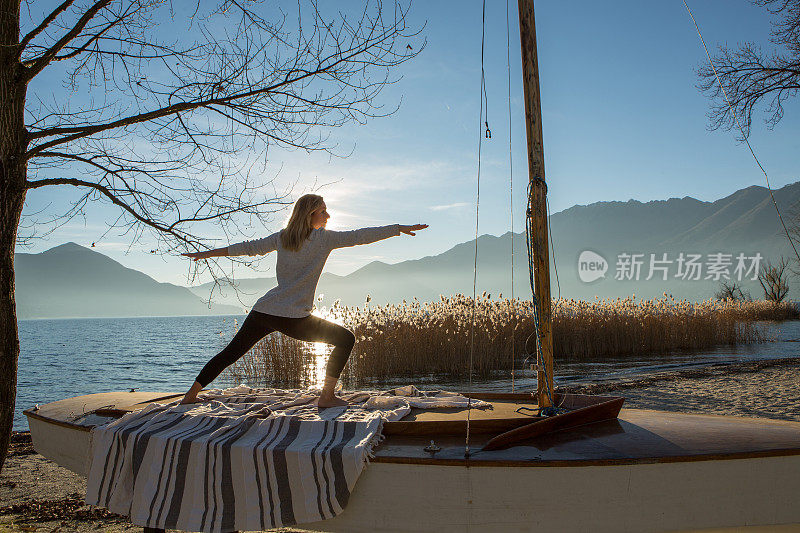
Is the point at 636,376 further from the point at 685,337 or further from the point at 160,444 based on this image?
the point at 160,444

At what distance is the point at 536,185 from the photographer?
141 inches

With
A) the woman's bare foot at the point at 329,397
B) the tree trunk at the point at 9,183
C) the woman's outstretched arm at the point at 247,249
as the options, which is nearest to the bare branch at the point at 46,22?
the tree trunk at the point at 9,183

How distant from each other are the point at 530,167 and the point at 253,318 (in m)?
2.04

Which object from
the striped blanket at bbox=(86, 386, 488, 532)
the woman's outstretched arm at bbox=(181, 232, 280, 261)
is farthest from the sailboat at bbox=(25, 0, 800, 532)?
the woman's outstretched arm at bbox=(181, 232, 280, 261)

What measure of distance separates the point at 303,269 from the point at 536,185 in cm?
160

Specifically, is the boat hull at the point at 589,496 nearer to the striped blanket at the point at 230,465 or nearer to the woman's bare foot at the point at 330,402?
the striped blanket at the point at 230,465

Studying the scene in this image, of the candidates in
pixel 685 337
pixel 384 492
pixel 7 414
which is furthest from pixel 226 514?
pixel 685 337

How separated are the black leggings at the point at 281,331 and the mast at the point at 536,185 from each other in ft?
4.10

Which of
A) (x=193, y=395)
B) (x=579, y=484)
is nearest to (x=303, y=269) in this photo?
(x=193, y=395)

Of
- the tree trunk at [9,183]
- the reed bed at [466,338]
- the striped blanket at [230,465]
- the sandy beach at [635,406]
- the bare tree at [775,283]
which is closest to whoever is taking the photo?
the striped blanket at [230,465]

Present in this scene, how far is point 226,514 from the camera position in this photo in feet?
8.79

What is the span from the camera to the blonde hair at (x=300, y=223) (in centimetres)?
368

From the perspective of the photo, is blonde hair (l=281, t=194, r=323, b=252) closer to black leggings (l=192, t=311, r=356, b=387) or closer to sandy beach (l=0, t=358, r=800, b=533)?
black leggings (l=192, t=311, r=356, b=387)

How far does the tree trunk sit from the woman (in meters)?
1.07
